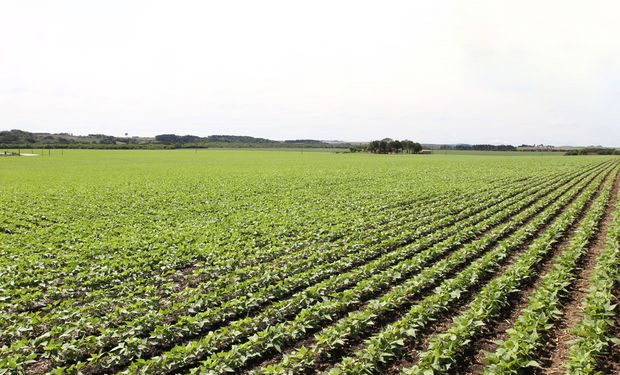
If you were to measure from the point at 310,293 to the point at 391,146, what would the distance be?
15310cm

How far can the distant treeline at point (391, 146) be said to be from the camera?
155m

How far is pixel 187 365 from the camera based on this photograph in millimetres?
6508

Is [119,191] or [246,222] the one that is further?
[119,191]

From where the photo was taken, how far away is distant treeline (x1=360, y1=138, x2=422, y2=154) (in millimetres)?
155375

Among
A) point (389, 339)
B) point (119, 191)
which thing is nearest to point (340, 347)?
point (389, 339)

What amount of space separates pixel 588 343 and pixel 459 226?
34.4ft

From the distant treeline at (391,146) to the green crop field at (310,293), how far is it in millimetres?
138557

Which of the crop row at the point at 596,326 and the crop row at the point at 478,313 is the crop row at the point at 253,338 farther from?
the crop row at the point at 596,326

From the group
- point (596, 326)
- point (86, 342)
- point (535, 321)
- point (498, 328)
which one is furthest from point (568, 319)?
point (86, 342)

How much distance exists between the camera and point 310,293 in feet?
28.8

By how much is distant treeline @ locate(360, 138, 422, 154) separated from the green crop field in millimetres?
138557

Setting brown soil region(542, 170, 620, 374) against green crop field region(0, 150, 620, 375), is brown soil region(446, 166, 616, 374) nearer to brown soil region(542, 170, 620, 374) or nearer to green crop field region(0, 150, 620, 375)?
green crop field region(0, 150, 620, 375)

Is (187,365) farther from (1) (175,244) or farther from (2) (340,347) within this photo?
(1) (175,244)

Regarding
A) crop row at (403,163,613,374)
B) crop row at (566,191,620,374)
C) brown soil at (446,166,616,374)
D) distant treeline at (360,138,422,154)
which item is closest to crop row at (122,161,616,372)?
crop row at (403,163,613,374)
